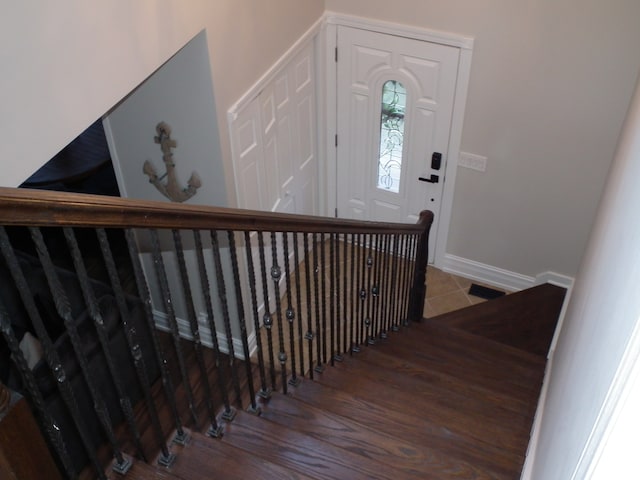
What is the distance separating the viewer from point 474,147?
16.6 ft

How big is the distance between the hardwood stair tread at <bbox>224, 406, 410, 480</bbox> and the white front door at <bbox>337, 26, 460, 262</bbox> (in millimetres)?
3240

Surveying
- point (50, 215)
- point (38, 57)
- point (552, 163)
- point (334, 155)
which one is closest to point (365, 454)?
point (50, 215)

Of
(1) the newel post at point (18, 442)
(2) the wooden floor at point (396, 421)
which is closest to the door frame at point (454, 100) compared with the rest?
(2) the wooden floor at point (396, 421)

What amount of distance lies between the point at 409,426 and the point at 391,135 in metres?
3.11

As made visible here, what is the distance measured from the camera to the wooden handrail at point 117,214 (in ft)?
4.28

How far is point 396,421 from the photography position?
9.40 feet

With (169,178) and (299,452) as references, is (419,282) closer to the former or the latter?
(169,178)

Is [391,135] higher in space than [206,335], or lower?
higher

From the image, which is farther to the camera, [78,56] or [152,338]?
[78,56]

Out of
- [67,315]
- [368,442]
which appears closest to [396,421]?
[368,442]

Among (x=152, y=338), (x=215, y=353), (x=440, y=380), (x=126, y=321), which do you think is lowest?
(x=440, y=380)

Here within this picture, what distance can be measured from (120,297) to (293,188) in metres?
3.73

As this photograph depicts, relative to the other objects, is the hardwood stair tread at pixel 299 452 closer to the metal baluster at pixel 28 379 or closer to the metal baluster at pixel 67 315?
the metal baluster at pixel 67 315

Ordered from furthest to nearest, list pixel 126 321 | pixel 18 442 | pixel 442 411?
pixel 442 411, pixel 126 321, pixel 18 442
